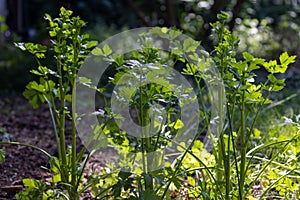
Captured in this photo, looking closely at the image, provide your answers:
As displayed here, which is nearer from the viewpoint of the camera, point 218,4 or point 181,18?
point 218,4

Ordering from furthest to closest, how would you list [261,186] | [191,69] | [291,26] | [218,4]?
[291,26]
[218,4]
[261,186]
[191,69]

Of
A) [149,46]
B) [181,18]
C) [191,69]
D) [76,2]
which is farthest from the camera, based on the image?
[76,2]

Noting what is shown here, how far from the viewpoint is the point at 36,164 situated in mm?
2336

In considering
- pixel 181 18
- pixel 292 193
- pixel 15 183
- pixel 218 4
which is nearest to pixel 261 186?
pixel 292 193

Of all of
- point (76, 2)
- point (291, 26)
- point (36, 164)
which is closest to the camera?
point (36, 164)

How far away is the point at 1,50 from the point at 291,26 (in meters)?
2.99

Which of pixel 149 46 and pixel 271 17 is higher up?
pixel 271 17

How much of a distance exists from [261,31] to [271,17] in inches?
6.9

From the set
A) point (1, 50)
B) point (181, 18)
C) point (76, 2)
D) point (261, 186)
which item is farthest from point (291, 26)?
point (261, 186)

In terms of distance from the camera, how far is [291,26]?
5422 millimetres

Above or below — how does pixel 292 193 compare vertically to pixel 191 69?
below

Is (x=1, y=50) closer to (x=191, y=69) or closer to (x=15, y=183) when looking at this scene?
(x=15, y=183)

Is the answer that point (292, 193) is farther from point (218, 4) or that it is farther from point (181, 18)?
point (181, 18)

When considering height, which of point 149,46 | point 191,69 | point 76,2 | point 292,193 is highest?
point 76,2
